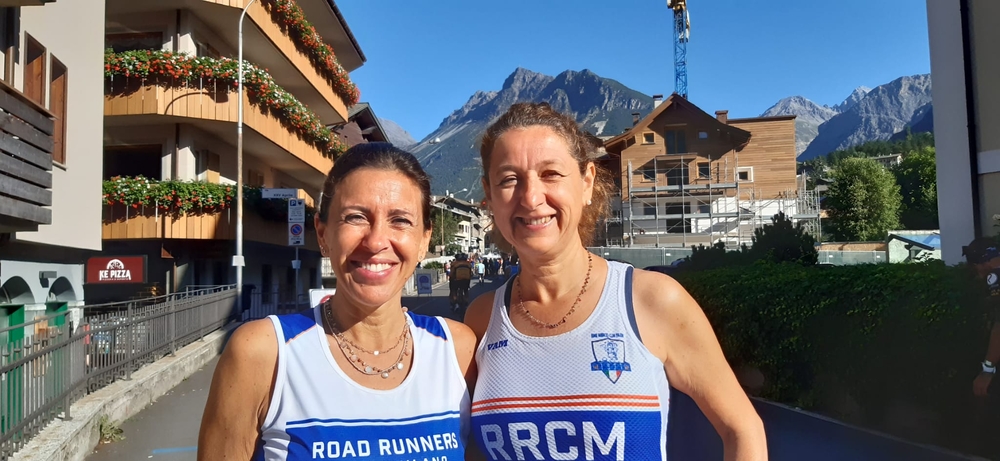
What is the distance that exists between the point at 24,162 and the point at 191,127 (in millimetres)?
11467

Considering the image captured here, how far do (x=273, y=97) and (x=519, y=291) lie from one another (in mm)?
19761

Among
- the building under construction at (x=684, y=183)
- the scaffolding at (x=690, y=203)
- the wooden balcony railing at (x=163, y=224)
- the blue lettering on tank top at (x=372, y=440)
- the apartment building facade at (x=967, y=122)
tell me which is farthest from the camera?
the building under construction at (x=684, y=183)

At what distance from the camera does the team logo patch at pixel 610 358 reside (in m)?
2.05

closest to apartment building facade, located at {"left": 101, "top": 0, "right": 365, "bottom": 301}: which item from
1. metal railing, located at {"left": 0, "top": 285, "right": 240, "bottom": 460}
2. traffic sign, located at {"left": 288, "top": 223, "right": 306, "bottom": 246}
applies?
traffic sign, located at {"left": 288, "top": 223, "right": 306, "bottom": 246}

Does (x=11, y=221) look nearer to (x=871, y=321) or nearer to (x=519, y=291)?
(x=519, y=291)

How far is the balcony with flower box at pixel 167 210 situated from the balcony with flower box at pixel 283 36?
4.48 m

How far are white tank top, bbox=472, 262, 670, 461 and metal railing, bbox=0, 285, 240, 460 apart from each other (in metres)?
4.53

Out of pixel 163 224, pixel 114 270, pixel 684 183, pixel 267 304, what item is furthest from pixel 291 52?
pixel 684 183

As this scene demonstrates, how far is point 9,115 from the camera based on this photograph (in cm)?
803

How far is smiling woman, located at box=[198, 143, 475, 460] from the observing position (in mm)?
2004

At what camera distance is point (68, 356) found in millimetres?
6785

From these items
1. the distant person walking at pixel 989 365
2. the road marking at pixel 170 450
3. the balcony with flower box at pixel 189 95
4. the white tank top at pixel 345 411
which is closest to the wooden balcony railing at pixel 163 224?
the balcony with flower box at pixel 189 95

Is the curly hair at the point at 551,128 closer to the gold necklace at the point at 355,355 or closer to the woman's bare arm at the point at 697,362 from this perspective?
the woman's bare arm at the point at 697,362

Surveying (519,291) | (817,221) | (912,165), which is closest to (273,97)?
(519,291)
